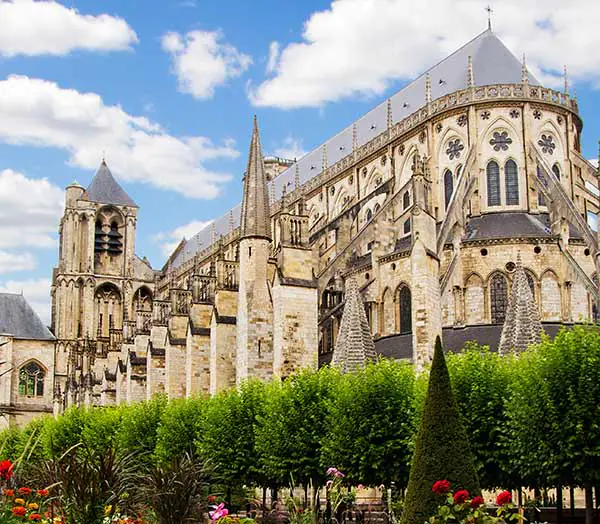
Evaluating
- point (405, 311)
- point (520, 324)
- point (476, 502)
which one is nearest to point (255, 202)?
point (405, 311)

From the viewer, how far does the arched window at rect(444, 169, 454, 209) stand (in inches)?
1746

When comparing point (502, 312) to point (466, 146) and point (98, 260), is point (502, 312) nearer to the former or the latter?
point (466, 146)

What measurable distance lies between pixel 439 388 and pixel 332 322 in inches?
1022

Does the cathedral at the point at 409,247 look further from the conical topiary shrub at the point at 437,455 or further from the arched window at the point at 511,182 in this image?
the conical topiary shrub at the point at 437,455

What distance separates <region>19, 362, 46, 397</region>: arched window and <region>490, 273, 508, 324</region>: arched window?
41.9 metres

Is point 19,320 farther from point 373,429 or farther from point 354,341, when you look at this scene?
point 373,429

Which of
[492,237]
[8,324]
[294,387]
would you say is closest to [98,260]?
[8,324]

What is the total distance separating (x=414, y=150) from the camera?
4622 cm

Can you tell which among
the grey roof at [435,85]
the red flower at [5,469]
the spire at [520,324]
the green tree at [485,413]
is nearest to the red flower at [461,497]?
the red flower at [5,469]

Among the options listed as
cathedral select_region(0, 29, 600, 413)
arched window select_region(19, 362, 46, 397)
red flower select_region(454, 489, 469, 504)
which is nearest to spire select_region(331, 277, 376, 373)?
cathedral select_region(0, 29, 600, 413)

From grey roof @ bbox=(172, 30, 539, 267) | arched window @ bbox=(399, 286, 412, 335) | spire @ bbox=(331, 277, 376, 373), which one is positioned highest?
grey roof @ bbox=(172, 30, 539, 267)

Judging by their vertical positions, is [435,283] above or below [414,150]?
below

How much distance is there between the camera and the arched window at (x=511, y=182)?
4272 cm

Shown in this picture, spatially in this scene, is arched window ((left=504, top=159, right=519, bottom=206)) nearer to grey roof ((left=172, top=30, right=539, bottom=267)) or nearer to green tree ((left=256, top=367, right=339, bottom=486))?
grey roof ((left=172, top=30, right=539, bottom=267))
